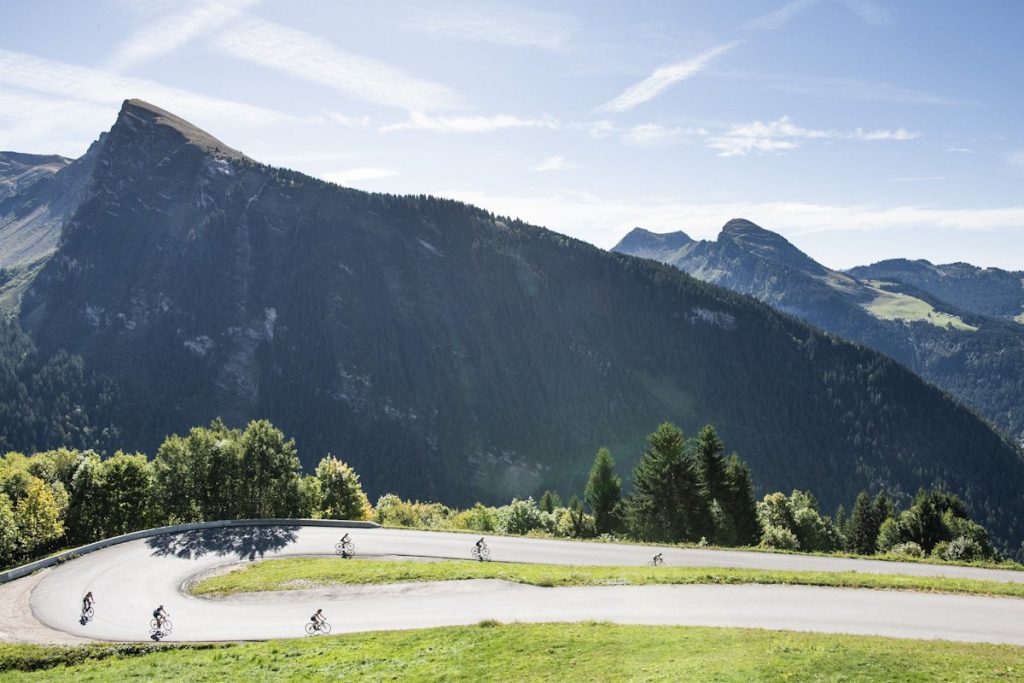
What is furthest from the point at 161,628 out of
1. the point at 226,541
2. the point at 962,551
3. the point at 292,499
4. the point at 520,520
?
the point at 962,551

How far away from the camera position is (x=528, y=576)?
40875 mm

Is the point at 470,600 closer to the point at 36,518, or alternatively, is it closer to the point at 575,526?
the point at 575,526

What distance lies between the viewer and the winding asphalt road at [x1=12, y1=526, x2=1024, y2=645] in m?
31.8

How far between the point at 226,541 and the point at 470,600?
30192 millimetres

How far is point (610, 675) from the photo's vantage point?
24.0 m

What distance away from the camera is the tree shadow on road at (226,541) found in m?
53.6

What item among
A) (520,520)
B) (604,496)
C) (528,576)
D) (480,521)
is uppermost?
(528,576)

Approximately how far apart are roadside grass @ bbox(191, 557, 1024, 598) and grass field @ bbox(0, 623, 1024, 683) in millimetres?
9049

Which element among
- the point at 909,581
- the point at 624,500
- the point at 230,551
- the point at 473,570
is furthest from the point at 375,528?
the point at 909,581

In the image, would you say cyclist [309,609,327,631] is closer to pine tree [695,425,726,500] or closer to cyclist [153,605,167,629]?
cyclist [153,605,167,629]

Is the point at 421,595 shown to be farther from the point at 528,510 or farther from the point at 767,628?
the point at 528,510

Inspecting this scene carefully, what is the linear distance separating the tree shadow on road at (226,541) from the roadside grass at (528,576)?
4.60m

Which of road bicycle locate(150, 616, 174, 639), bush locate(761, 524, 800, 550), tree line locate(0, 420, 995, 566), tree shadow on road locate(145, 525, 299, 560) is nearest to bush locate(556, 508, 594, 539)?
tree line locate(0, 420, 995, 566)

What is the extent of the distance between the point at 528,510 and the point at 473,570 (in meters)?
38.6
